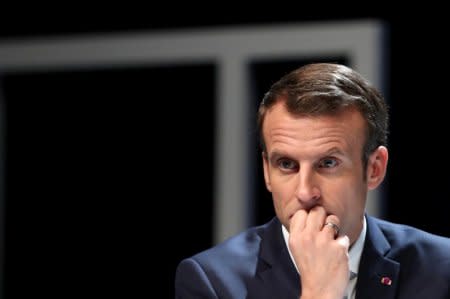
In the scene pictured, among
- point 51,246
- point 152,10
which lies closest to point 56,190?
point 51,246

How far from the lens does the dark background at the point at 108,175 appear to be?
174 inches

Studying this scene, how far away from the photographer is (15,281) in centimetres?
471

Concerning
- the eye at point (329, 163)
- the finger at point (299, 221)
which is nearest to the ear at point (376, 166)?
the eye at point (329, 163)

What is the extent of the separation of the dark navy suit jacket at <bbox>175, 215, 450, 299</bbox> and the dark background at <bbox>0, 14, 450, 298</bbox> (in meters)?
1.97

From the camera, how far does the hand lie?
2090 mm

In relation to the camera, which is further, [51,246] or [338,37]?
[51,246]

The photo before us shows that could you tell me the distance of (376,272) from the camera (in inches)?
89.6

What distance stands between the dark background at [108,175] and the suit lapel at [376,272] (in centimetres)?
199

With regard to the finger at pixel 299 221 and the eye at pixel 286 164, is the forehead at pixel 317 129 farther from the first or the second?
the finger at pixel 299 221

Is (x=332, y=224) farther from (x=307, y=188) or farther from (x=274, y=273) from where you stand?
(x=274, y=273)

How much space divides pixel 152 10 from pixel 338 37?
952 millimetres

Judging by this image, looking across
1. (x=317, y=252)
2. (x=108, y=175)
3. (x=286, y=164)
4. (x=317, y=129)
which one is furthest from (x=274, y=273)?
(x=108, y=175)

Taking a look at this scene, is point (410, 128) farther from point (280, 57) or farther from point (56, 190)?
point (56, 190)

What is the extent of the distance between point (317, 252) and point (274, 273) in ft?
0.68
